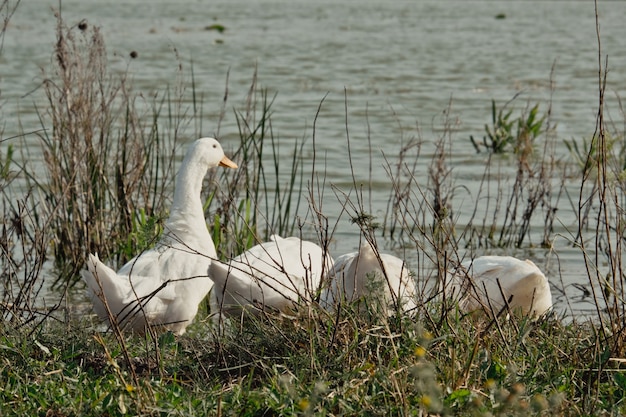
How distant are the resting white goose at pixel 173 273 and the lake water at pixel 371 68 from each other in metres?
0.90

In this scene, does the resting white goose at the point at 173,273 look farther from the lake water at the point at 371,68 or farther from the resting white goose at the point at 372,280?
the lake water at the point at 371,68

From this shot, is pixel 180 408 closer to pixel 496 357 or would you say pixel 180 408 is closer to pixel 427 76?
pixel 496 357

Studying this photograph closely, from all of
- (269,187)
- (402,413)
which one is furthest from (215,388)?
(269,187)

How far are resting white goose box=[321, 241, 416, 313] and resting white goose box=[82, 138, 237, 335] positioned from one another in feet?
2.14

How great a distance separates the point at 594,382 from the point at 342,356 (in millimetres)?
912

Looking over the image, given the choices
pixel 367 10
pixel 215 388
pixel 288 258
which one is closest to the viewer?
pixel 215 388

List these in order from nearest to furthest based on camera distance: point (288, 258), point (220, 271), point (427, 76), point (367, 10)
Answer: point (220, 271) → point (288, 258) → point (427, 76) → point (367, 10)

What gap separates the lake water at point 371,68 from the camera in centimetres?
1177

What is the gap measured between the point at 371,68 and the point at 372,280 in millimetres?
16700

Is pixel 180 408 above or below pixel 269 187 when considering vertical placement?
above

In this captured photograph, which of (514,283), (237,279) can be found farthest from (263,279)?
(514,283)

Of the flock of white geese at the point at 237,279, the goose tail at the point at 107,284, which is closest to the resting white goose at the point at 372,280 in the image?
the flock of white geese at the point at 237,279

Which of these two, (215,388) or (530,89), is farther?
(530,89)

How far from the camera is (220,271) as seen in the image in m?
4.86
